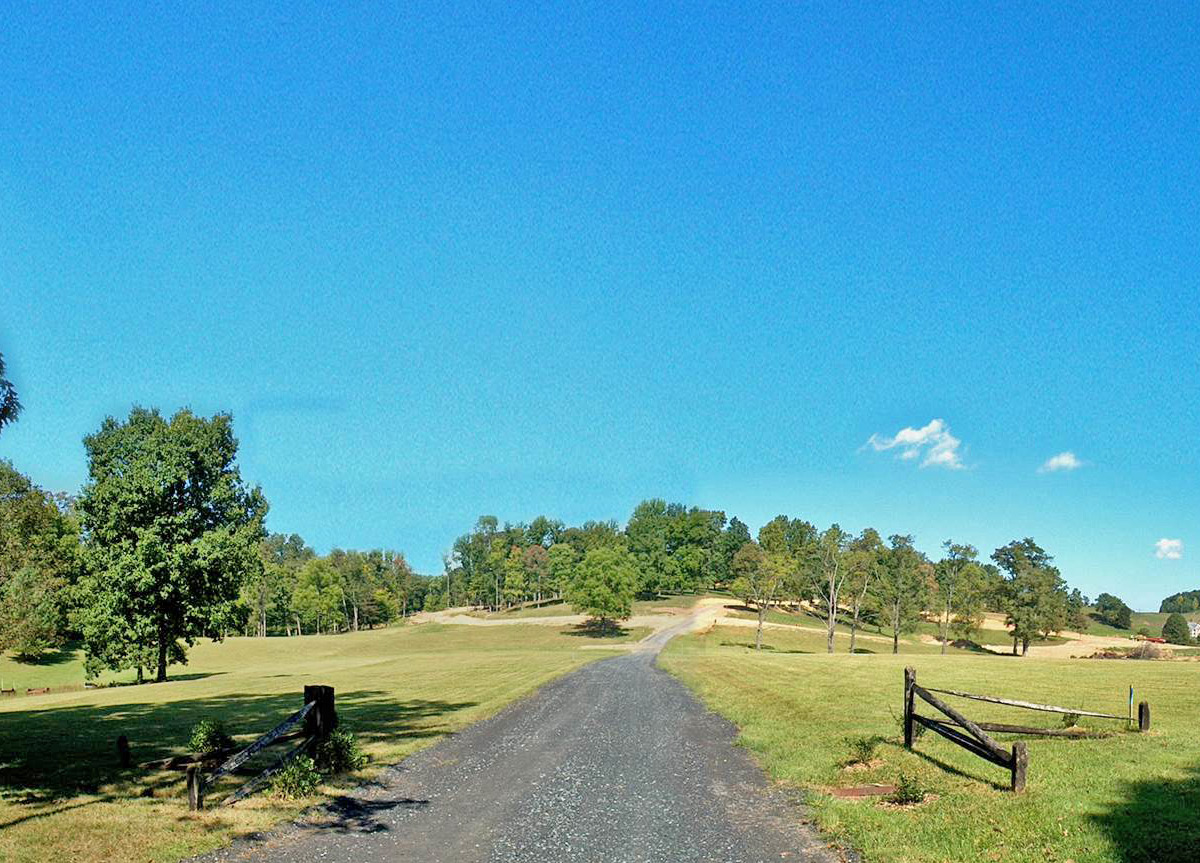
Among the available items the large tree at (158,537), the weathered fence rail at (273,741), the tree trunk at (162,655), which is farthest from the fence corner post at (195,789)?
the tree trunk at (162,655)

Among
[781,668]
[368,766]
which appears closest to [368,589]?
[781,668]

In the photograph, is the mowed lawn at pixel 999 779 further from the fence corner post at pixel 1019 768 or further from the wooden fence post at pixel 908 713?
the wooden fence post at pixel 908 713

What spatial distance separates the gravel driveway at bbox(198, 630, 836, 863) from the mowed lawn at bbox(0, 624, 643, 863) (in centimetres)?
130

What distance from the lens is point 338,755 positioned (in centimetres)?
1677

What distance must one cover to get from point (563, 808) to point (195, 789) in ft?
22.2

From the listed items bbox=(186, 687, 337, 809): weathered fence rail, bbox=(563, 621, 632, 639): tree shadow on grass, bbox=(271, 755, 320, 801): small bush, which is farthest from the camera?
bbox=(563, 621, 632, 639): tree shadow on grass

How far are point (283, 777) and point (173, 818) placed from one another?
208 centimetres

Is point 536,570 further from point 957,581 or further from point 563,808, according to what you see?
point 563,808

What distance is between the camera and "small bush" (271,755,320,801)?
14391 mm

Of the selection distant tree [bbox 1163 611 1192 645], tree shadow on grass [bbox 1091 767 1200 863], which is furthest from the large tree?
distant tree [bbox 1163 611 1192 645]

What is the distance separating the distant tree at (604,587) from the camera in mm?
108750

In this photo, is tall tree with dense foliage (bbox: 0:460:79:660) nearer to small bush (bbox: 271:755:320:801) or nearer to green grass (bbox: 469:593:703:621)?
small bush (bbox: 271:755:320:801)

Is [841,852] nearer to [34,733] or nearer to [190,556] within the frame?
[34,733]

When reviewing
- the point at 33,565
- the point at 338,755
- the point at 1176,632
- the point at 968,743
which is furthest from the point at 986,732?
the point at 1176,632
